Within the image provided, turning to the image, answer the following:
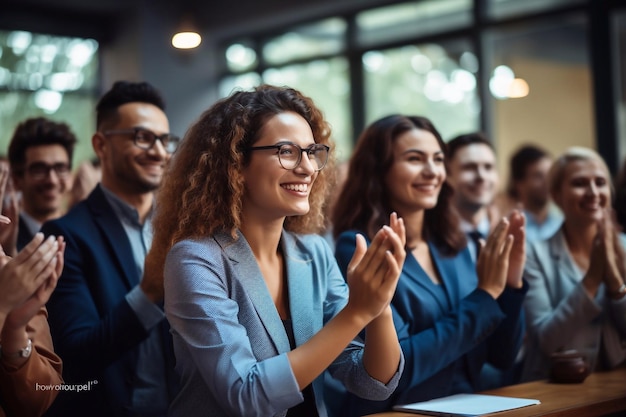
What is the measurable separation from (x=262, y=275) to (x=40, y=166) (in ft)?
5.61

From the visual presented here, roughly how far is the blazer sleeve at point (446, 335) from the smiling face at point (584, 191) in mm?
914

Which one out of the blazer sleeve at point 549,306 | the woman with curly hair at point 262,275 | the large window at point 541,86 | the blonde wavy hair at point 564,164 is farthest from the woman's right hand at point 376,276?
the large window at point 541,86

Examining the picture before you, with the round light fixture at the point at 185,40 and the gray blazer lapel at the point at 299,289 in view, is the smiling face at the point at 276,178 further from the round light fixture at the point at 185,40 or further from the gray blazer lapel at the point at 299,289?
the round light fixture at the point at 185,40

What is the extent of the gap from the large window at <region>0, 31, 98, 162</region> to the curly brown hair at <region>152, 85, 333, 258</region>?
608 cm

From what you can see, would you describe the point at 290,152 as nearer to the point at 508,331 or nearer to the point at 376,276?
the point at 376,276

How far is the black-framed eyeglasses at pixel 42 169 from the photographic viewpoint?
11.5ft

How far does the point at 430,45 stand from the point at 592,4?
1.75 metres

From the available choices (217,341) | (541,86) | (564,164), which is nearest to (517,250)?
(564,164)

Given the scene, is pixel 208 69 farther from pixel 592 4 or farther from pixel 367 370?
pixel 367 370

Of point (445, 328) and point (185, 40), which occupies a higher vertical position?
point (185, 40)

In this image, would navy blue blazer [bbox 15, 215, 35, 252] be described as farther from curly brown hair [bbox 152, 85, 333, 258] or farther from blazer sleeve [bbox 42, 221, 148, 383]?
curly brown hair [bbox 152, 85, 333, 258]

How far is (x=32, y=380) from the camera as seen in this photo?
220 cm

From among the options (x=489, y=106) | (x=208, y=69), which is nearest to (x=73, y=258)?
(x=489, y=106)

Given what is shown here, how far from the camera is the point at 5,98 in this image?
8.46 m
